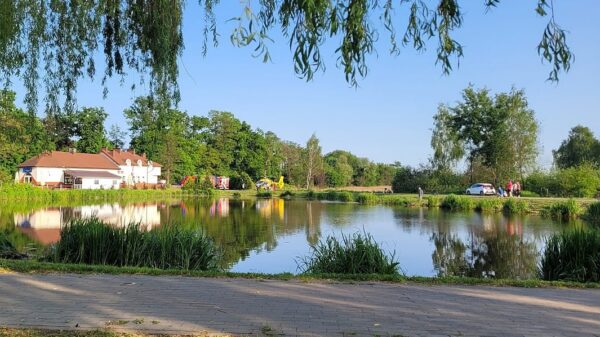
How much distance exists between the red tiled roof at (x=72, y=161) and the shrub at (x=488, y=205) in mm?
49745

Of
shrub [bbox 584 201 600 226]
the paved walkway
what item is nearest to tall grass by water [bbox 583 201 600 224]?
shrub [bbox 584 201 600 226]

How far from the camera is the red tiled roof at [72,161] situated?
194 feet

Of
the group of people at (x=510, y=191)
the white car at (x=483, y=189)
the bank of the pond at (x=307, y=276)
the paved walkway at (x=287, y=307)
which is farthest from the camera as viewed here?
the white car at (x=483, y=189)

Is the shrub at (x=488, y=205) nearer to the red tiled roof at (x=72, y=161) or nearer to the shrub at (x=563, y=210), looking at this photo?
the shrub at (x=563, y=210)

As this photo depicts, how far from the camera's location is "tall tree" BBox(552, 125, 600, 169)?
64438 millimetres

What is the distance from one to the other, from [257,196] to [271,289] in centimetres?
5470

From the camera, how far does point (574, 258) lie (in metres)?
10.5

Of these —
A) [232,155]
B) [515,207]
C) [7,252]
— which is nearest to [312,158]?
[232,155]

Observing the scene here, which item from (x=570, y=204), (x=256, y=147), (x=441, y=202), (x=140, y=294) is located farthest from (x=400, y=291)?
(x=256, y=147)

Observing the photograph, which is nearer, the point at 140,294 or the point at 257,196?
the point at 140,294

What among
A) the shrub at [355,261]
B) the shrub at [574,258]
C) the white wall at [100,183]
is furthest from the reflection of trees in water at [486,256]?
the white wall at [100,183]

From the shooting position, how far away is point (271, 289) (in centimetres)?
729

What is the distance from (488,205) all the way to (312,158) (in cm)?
4544

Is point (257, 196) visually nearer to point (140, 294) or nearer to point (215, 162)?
point (215, 162)
